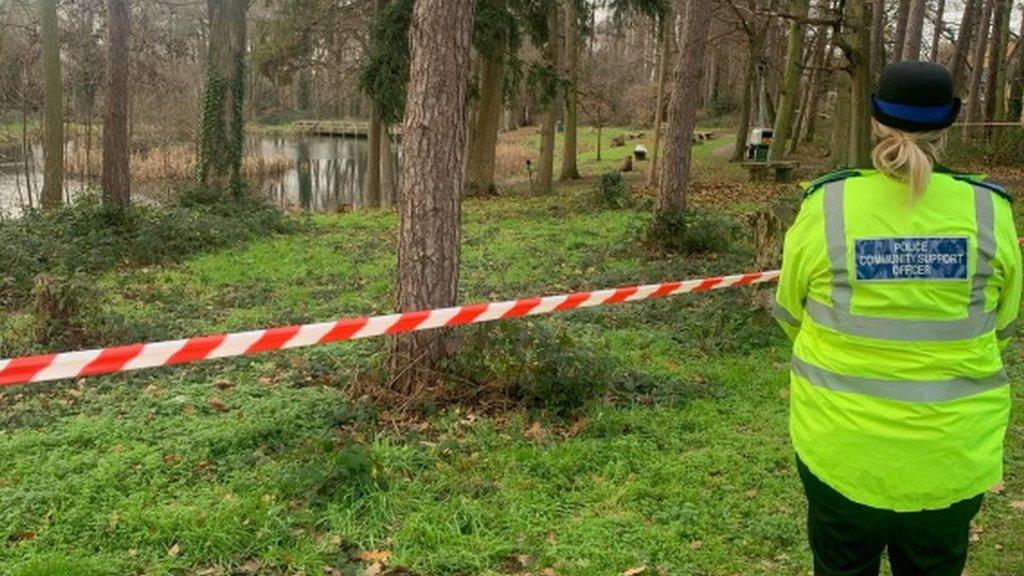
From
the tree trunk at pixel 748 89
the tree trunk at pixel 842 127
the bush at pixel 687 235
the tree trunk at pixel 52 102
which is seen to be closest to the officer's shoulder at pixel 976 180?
the bush at pixel 687 235

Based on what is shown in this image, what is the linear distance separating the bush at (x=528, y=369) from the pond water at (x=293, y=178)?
14864mm

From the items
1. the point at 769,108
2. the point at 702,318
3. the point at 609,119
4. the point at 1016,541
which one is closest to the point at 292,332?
the point at 1016,541

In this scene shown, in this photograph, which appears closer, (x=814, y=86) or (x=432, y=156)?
(x=432, y=156)

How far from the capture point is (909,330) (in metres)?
2.27

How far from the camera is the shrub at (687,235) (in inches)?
480

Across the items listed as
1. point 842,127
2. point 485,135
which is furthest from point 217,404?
point 842,127

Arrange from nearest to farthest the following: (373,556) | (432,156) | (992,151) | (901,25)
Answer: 1. (373,556)
2. (432,156)
3. (901,25)
4. (992,151)

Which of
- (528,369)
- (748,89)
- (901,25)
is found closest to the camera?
(528,369)

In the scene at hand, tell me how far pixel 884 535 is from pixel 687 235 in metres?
10.1

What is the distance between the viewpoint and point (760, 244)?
866 cm

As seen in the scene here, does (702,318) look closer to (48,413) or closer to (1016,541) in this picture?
(1016,541)

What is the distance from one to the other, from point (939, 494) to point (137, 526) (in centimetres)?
365

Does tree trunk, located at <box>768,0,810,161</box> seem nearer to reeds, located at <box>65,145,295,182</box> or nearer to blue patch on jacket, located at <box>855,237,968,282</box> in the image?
reeds, located at <box>65,145,295,182</box>

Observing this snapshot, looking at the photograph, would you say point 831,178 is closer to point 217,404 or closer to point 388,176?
point 217,404
